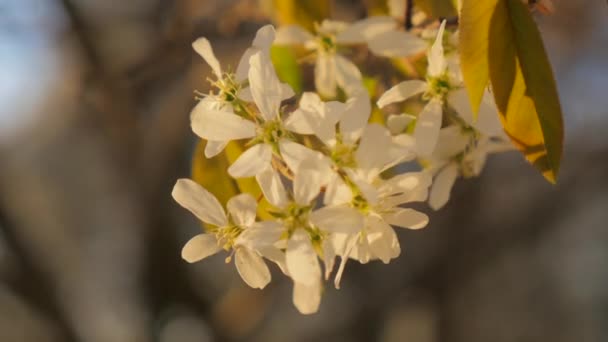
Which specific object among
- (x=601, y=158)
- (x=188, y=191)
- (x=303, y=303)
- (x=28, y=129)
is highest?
(x=188, y=191)

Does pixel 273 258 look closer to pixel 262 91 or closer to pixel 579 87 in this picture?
pixel 262 91

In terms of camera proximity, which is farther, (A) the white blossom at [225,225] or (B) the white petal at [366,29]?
(B) the white petal at [366,29]

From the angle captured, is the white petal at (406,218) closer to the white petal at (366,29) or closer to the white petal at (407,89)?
the white petal at (407,89)

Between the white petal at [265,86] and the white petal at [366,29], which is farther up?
the white petal at [265,86]

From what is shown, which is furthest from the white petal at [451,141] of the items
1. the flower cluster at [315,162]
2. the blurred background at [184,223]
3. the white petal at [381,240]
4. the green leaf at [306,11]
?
the blurred background at [184,223]

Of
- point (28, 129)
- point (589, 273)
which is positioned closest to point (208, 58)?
point (28, 129)

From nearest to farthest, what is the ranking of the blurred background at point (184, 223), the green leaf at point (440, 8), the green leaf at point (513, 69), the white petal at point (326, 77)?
the green leaf at point (513, 69)
the green leaf at point (440, 8)
the white petal at point (326, 77)
the blurred background at point (184, 223)

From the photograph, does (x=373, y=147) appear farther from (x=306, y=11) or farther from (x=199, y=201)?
(x=306, y=11)
